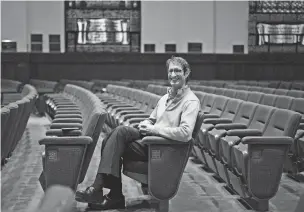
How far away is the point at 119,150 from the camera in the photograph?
381cm

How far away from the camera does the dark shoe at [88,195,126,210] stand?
384cm

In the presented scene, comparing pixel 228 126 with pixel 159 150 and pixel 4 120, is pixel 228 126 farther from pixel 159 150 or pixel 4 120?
pixel 4 120

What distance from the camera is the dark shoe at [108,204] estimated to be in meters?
3.84

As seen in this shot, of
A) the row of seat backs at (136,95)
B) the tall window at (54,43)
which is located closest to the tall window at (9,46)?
the tall window at (54,43)

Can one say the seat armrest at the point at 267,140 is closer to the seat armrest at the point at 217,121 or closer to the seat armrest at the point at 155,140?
the seat armrest at the point at 155,140

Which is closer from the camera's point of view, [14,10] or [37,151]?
[37,151]

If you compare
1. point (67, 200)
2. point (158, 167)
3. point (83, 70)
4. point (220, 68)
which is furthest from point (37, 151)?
point (220, 68)

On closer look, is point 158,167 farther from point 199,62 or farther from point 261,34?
point 261,34

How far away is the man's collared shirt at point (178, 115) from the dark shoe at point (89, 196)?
1.98 ft

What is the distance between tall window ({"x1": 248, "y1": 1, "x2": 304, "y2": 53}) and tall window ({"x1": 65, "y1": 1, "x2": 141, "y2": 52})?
382 cm

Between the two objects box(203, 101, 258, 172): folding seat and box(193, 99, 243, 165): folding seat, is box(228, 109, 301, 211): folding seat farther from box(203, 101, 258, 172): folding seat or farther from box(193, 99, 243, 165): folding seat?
box(193, 99, 243, 165): folding seat

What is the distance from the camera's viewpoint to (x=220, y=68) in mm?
16797

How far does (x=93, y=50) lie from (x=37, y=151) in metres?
10.9

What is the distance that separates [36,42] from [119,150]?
44.2 feet
